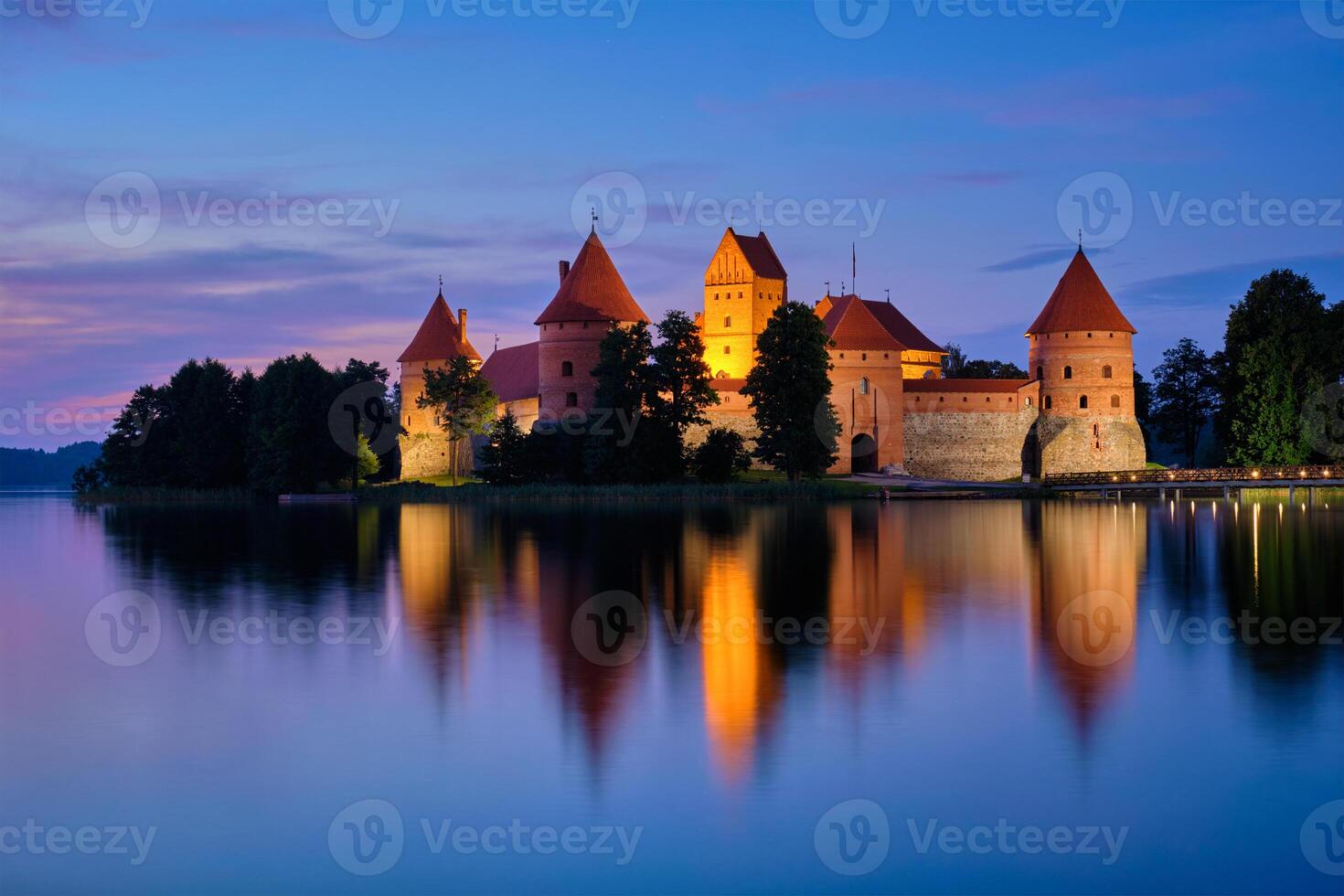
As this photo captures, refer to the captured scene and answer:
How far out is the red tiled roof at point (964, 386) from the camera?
53188mm

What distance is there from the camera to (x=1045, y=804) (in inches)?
A: 290

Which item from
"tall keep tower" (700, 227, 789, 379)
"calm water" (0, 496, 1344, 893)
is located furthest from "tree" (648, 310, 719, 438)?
"calm water" (0, 496, 1344, 893)

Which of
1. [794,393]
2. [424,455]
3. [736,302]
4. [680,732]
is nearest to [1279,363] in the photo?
[794,393]

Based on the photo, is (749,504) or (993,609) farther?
(749,504)

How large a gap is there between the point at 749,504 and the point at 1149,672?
29.5 meters

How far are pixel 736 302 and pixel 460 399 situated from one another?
14.4 meters

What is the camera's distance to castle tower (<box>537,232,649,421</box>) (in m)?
50.0

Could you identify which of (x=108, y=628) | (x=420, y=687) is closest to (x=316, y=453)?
(x=108, y=628)

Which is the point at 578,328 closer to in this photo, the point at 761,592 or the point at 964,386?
the point at 964,386

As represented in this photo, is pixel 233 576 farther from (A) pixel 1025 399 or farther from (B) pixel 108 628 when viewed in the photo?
(A) pixel 1025 399

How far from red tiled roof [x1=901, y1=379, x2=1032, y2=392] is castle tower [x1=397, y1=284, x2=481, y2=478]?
60.4ft

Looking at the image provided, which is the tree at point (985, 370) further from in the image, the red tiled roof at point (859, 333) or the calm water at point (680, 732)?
the calm water at point (680, 732)

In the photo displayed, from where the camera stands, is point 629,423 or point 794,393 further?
point 794,393

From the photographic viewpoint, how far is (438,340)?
59.6 metres
